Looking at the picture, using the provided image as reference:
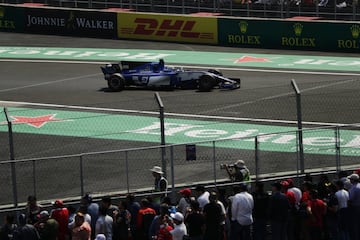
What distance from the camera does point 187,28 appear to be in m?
44.8

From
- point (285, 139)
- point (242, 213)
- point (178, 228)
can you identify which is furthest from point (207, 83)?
point (178, 228)

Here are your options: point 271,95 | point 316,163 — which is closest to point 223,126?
point 271,95

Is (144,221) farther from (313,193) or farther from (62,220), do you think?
(313,193)

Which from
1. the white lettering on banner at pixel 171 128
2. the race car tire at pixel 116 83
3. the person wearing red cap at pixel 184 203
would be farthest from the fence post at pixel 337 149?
the race car tire at pixel 116 83

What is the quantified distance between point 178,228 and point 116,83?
59.3 feet

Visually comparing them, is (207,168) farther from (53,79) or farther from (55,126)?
(53,79)

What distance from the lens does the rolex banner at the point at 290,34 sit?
41.3 meters

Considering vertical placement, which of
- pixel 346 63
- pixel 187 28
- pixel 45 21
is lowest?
pixel 346 63

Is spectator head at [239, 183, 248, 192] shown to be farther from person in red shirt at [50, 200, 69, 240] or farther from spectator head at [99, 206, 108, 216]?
person in red shirt at [50, 200, 69, 240]

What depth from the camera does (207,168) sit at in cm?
2100

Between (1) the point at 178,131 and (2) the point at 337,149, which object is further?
(1) the point at 178,131

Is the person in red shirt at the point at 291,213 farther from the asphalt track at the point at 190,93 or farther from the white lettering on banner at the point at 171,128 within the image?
the white lettering on banner at the point at 171,128

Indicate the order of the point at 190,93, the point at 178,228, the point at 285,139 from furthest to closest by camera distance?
the point at 190,93 < the point at 285,139 < the point at 178,228

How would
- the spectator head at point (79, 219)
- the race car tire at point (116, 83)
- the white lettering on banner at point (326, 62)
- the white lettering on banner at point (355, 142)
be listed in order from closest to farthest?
the spectator head at point (79, 219)
the white lettering on banner at point (355, 142)
the race car tire at point (116, 83)
the white lettering on banner at point (326, 62)
